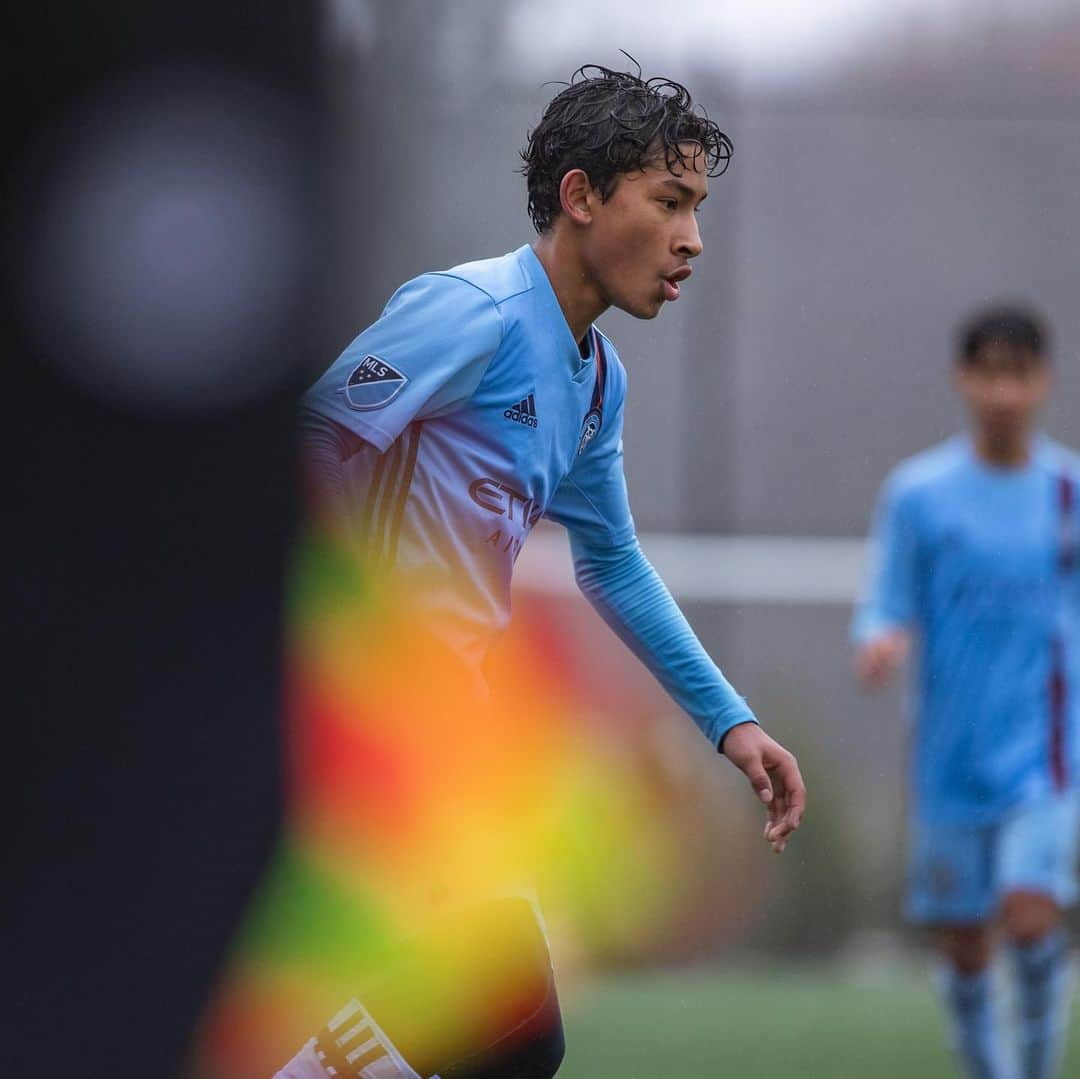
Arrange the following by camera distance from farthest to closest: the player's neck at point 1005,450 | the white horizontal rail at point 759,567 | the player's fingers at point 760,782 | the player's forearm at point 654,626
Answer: the white horizontal rail at point 759,567 → the player's neck at point 1005,450 → the player's forearm at point 654,626 → the player's fingers at point 760,782

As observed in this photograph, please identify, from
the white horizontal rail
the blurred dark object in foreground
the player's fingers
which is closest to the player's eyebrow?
the player's fingers

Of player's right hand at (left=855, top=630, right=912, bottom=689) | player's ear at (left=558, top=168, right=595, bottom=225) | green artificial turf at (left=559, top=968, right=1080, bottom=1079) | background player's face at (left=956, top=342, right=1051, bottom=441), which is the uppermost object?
player's ear at (left=558, top=168, right=595, bottom=225)

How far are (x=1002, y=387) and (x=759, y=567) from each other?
484 cm

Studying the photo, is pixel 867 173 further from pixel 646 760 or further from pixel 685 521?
pixel 646 760

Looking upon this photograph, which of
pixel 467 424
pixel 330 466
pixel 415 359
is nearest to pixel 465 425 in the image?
pixel 467 424

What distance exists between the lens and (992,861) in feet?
16.4

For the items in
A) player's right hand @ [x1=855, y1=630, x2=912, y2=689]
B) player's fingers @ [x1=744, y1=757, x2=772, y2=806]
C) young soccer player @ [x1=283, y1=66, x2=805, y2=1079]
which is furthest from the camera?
player's right hand @ [x1=855, y1=630, x2=912, y2=689]

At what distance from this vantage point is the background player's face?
188 inches

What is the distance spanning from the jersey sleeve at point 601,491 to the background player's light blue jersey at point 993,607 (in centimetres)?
229

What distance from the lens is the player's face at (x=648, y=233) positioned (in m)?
2.23

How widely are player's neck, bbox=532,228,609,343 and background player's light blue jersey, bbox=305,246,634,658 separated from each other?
0.7 inches

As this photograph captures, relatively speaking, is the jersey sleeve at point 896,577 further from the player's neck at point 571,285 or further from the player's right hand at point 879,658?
the player's neck at point 571,285

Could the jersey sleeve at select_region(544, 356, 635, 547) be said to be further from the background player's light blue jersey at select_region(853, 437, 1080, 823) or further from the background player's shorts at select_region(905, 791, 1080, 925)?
the background player's shorts at select_region(905, 791, 1080, 925)

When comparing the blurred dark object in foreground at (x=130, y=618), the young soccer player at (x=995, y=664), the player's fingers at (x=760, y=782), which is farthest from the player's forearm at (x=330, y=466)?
the young soccer player at (x=995, y=664)
